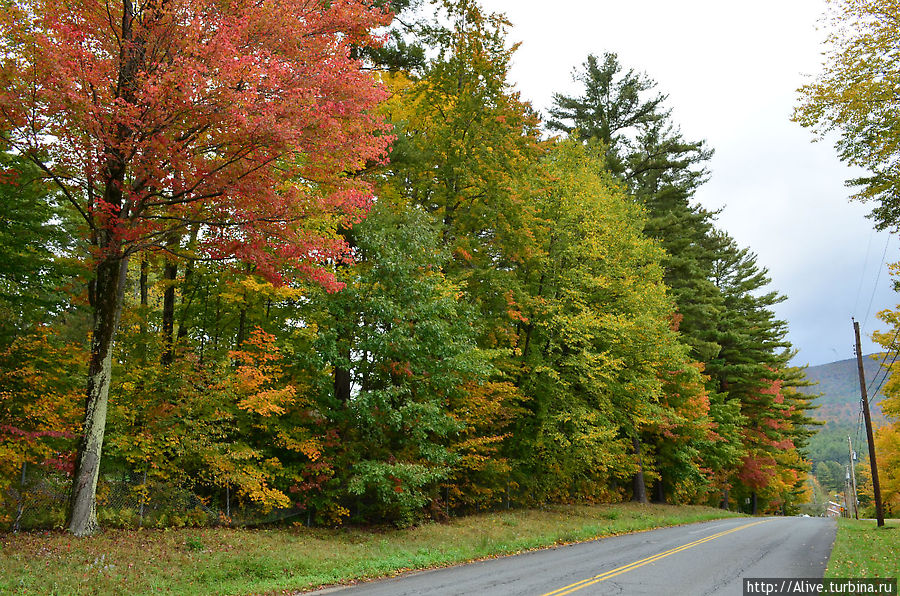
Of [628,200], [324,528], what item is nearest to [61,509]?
[324,528]

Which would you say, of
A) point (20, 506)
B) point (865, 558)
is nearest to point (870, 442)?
point (865, 558)

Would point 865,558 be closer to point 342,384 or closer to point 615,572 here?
point 615,572

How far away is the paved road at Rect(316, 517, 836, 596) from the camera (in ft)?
31.6

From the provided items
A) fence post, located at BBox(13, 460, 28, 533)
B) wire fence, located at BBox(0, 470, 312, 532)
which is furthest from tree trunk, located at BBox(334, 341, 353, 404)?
fence post, located at BBox(13, 460, 28, 533)

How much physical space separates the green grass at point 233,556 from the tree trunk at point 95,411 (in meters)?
0.45

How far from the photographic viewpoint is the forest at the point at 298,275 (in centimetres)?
969

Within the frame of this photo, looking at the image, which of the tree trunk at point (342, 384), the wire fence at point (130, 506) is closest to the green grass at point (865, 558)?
the tree trunk at point (342, 384)

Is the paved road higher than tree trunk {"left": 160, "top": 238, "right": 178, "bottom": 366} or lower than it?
lower

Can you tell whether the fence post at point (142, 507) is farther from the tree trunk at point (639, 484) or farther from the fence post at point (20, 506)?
the tree trunk at point (639, 484)

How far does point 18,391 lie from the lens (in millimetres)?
11734

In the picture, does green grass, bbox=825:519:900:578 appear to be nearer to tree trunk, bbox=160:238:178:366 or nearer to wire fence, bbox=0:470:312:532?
wire fence, bbox=0:470:312:532

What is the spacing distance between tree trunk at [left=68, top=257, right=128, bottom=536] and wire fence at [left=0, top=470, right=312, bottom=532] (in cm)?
128

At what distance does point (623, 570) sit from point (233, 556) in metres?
8.44

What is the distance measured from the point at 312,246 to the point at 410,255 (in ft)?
16.0
